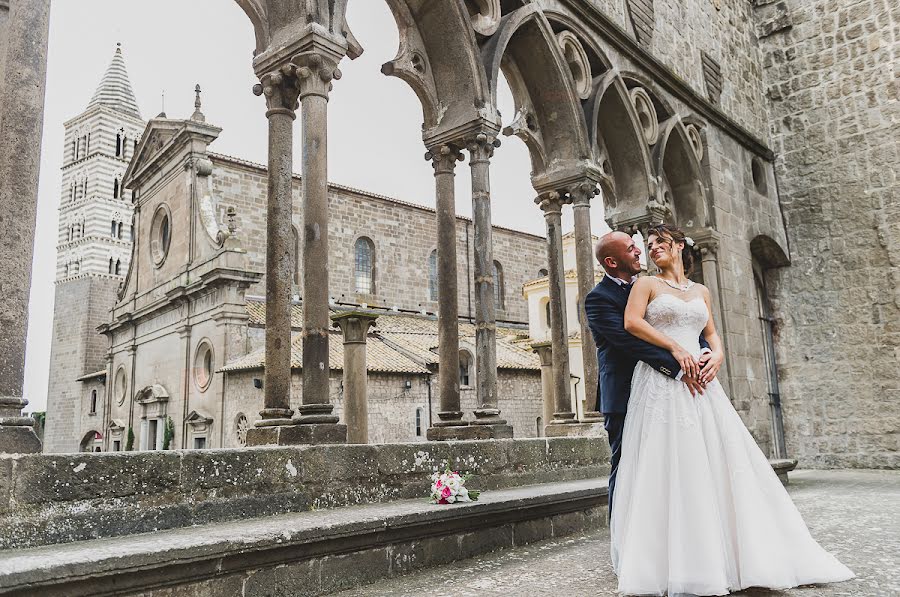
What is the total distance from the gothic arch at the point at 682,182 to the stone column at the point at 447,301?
4.44m

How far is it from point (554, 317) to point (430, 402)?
12011mm

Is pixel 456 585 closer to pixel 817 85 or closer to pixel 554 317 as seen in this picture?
pixel 554 317

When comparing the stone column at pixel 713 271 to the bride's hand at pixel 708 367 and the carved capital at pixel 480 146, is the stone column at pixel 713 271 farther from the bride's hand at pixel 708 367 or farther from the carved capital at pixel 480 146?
the bride's hand at pixel 708 367

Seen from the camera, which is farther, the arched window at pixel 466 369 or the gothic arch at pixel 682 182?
the arched window at pixel 466 369

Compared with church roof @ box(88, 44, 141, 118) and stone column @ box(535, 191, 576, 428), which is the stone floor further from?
church roof @ box(88, 44, 141, 118)

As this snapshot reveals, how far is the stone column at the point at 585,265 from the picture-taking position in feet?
25.8

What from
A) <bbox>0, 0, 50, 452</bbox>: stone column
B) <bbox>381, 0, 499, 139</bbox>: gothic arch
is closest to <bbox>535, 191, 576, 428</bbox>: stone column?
<bbox>381, 0, 499, 139</bbox>: gothic arch

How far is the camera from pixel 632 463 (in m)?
3.14

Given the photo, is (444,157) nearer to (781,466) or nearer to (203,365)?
(781,466)

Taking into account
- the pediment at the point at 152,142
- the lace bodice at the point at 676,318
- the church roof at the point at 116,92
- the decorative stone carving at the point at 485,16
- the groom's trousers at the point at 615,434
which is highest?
the church roof at the point at 116,92

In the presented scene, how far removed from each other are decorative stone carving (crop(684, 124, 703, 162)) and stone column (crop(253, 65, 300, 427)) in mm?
6951

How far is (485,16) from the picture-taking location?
23.2ft

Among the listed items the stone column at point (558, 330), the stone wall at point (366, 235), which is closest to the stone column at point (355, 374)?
the stone column at point (558, 330)

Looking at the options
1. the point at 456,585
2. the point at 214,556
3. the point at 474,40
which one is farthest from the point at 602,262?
the point at 474,40
